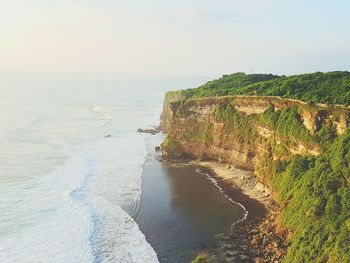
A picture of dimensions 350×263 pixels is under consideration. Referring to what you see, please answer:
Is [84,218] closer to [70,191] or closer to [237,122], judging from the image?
[70,191]

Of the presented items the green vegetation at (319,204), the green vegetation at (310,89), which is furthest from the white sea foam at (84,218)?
the green vegetation at (310,89)

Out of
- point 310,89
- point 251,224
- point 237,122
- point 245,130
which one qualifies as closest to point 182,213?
point 251,224

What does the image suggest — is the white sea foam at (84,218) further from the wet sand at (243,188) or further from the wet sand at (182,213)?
the wet sand at (243,188)

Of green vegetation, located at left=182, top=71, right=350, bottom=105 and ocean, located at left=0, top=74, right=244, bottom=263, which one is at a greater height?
green vegetation, located at left=182, top=71, right=350, bottom=105

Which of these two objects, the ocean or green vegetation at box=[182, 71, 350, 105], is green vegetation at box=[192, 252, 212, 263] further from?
green vegetation at box=[182, 71, 350, 105]

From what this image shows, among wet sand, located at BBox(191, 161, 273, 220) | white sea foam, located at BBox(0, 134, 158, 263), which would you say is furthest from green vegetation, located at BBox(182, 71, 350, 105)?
white sea foam, located at BBox(0, 134, 158, 263)

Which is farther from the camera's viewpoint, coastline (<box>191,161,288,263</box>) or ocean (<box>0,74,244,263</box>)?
ocean (<box>0,74,244,263</box>)
